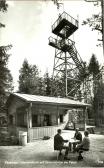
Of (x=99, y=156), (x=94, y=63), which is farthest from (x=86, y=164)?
(x=94, y=63)

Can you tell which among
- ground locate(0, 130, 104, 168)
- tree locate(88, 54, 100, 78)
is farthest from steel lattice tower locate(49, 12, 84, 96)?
tree locate(88, 54, 100, 78)

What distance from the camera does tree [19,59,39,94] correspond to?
45656mm

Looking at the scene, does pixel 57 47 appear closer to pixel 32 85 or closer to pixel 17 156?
pixel 17 156

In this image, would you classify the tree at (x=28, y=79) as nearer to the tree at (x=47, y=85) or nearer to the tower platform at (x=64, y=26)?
the tree at (x=47, y=85)

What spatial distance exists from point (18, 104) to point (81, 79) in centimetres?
1204

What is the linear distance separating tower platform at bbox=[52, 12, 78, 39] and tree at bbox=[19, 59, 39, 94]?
20.9 meters

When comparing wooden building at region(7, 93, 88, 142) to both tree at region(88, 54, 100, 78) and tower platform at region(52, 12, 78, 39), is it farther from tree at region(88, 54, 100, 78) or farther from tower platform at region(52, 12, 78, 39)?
tree at region(88, 54, 100, 78)

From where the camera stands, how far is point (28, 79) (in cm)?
4684

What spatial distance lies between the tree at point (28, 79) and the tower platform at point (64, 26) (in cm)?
2089

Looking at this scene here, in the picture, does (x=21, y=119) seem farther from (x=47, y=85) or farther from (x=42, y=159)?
(x=47, y=85)

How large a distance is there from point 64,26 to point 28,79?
24.4 m

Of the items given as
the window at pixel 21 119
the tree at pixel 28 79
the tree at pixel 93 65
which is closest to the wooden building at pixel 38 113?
the window at pixel 21 119

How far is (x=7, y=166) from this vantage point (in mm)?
8969

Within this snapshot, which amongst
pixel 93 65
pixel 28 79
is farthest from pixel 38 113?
pixel 93 65
